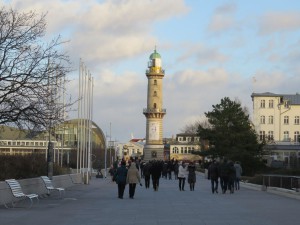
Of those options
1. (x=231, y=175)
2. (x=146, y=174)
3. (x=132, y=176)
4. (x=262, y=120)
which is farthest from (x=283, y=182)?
(x=262, y=120)

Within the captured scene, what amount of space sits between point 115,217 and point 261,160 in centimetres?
5433

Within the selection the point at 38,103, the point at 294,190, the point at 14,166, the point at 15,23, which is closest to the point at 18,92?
the point at 38,103

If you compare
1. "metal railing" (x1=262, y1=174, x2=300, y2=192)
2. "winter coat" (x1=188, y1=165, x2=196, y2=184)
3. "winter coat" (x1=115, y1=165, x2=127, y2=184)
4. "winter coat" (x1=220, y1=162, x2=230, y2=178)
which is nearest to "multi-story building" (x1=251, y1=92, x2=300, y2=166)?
"winter coat" (x1=188, y1=165, x2=196, y2=184)

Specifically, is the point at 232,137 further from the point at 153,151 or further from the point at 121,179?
the point at 153,151

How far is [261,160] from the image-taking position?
229ft

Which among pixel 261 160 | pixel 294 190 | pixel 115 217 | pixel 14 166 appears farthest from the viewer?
pixel 261 160

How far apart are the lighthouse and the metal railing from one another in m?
99.2

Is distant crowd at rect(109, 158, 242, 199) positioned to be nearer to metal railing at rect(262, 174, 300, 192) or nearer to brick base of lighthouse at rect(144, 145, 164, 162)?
metal railing at rect(262, 174, 300, 192)

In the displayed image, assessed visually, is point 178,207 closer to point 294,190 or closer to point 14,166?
point 294,190

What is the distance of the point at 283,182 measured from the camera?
29953 mm

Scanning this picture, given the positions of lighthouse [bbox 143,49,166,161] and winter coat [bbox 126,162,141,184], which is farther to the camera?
lighthouse [bbox 143,49,166,161]

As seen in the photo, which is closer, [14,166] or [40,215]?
[40,215]

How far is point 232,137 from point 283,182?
42043 millimetres

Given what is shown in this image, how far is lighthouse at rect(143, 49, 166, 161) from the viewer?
13388 cm
